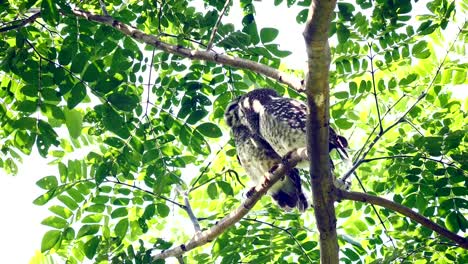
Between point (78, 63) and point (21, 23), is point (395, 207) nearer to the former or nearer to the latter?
point (78, 63)

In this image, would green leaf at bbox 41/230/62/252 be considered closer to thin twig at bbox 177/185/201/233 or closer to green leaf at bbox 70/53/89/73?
thin twig at bbox 177/185/201/233

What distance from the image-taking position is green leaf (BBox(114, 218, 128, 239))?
14.6 feet

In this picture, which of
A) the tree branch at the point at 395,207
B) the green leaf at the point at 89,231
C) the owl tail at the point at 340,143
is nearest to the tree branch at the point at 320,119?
the tree branch at the point at 395,207

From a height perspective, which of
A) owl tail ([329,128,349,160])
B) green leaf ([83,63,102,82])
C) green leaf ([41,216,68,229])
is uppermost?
green leaf ([83,63,102,82])

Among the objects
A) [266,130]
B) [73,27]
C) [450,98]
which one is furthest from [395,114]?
[73,27]

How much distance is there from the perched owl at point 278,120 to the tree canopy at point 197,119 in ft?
0.62

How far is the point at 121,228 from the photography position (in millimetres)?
4473

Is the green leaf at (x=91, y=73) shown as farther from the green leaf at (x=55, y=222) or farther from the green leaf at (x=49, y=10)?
the green leaf at (x=55, y=222)

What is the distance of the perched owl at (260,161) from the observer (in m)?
5.10

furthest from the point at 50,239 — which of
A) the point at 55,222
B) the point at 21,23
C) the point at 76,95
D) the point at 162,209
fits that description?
the point at 21,23

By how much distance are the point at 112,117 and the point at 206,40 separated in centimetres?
82

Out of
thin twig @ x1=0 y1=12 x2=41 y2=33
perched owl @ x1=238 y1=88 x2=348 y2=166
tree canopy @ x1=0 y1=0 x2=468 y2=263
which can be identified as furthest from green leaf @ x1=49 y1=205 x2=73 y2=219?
perched owl @ x1=238 y1=88 x2=348 y2=166

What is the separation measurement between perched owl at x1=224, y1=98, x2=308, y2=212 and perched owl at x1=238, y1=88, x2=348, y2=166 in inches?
2.9

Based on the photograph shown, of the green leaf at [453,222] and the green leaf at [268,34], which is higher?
the green leaf at [268,34]
